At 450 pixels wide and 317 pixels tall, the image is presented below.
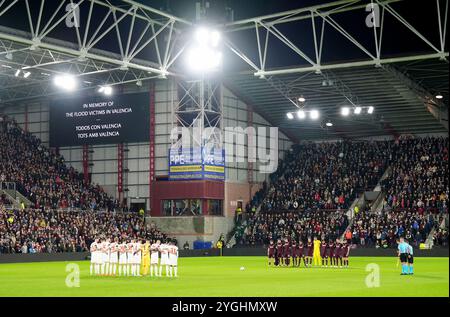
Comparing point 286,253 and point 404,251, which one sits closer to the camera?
point 404,251

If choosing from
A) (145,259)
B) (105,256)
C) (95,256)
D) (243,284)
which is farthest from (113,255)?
(243,284)

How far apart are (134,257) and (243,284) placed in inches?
263

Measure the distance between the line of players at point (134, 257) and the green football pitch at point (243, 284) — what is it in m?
0.88

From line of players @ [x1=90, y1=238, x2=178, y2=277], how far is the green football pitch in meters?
0.88

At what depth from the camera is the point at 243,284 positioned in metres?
31.8

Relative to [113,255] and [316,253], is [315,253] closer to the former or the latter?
[316,253]

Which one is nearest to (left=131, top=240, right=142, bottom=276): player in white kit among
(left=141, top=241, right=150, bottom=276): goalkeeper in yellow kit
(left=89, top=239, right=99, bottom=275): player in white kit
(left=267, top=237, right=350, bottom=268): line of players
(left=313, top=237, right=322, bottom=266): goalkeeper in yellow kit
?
(left=141, top=241, right=150, bottom=276): goalkeeper in yellow kit

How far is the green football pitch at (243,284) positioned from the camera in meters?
27.7

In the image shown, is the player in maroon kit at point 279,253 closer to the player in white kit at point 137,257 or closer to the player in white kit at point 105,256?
the player in white kit at point 137,257

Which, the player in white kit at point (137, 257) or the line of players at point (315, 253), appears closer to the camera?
the player in white kit at point (137, 257)

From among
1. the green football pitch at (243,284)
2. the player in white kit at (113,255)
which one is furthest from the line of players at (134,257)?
the green football pitch at (243,284)
